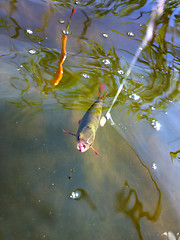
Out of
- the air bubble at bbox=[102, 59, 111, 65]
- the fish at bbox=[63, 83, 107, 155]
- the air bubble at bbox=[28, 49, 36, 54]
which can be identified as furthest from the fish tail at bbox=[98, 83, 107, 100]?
the air bubble at bbox=[28, 49, 36, 54]

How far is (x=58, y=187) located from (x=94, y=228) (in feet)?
1.44

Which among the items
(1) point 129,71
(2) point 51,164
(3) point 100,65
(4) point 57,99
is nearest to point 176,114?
(1) point 129,71

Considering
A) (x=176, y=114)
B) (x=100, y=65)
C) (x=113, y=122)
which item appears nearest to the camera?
(x=113, y=122)

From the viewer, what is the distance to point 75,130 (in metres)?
1.97

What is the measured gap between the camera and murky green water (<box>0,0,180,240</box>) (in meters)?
1.57

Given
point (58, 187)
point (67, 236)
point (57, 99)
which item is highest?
point (57, 99)

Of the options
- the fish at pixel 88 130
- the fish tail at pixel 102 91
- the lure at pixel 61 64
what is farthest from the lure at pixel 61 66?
the fish at pixel 88 130

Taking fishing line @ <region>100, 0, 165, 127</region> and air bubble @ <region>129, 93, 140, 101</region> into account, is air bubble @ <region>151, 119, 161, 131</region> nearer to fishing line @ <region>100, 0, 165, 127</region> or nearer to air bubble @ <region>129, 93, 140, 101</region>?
air bubble @ <region>129, 93, 140, 101</region>

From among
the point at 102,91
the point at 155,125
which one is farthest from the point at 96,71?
the point at 155,125

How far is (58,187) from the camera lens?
5.39 ft

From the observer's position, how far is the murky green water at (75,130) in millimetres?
1574

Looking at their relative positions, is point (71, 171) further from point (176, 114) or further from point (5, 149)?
point (176, 114)

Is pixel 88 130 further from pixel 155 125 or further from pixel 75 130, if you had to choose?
pixel 155 125

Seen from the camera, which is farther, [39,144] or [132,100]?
[132,100]
